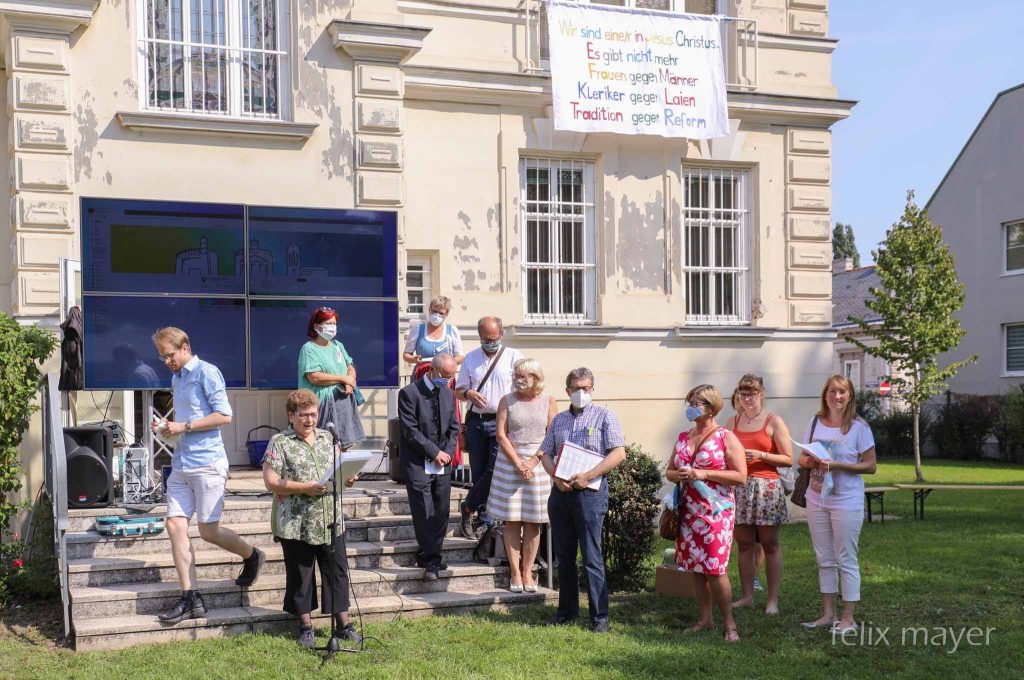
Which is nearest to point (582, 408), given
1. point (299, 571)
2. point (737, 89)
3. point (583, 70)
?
point (299, 571)

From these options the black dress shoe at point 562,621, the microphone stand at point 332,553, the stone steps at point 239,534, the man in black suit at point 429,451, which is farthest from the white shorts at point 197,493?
the black dress shoe at point 562,621

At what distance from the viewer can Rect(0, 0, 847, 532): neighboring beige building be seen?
35.5 feet

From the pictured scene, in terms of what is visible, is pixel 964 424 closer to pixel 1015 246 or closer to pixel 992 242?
pixel 1015 246

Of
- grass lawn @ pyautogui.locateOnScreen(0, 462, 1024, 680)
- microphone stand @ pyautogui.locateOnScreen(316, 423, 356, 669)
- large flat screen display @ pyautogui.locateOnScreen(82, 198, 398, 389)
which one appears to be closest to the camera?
grass lawn @ pyautogui.locateOnScreen(0, 462, 1024, 680)

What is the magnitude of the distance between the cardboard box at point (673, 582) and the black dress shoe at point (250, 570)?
140 inches

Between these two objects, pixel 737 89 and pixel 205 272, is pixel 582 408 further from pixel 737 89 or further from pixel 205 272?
pixel 737 89

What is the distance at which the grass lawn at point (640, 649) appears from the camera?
7.14 meters

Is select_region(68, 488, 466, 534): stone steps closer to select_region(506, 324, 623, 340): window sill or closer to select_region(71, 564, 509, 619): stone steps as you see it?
select_region(71, 564, 509, 619): stone steps

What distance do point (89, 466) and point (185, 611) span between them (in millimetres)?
2193

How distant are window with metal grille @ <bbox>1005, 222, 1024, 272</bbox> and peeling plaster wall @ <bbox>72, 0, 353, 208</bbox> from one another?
24.2 meters

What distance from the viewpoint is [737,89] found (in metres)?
15.2

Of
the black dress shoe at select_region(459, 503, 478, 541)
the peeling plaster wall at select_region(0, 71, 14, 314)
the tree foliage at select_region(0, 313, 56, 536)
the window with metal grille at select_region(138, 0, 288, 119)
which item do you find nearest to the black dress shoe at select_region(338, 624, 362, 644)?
the black dress shoe at select_region(459, 503, 478, 541)

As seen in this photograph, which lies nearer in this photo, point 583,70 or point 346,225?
point 346,225

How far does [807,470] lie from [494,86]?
752cm
